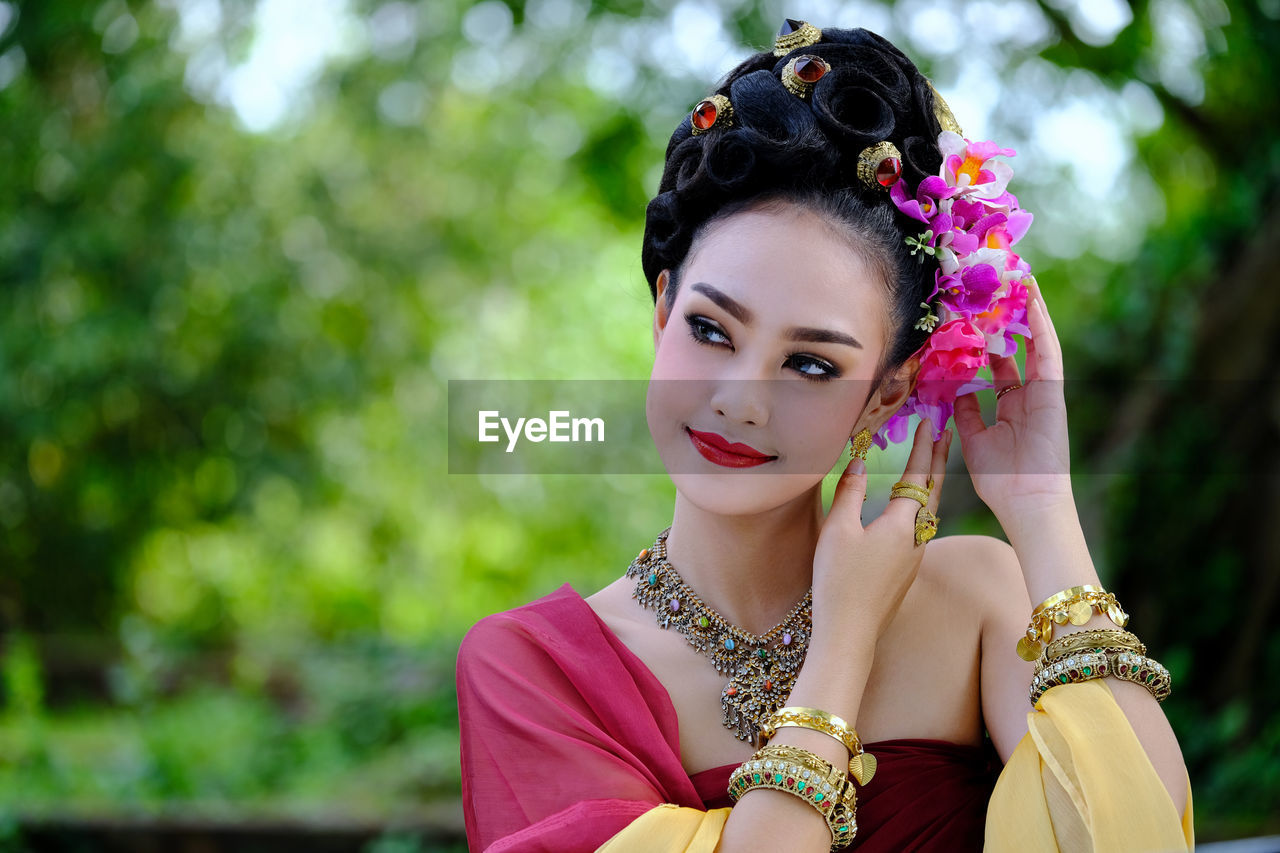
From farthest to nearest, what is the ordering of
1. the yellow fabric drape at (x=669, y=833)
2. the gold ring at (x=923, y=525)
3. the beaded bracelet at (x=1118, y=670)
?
the gold ring at (x=923, y=525), the beaded bracelet at (x=1118, y=670), the yellow fabric drape at (x=669, y=833)

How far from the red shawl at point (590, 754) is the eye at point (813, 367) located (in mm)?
497

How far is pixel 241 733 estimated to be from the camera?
259 inches

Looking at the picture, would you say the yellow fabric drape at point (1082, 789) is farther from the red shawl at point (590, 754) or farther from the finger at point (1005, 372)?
the finger at point (1005, 372)

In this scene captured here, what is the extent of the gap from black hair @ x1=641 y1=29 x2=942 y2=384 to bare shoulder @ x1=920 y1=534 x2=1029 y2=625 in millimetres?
333

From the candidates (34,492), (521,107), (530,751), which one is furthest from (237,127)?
(530,751)

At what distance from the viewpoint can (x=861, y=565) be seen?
1.60 metres

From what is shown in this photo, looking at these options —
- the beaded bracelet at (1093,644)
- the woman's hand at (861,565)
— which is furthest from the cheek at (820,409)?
the beaded bracelet at (1093,644)

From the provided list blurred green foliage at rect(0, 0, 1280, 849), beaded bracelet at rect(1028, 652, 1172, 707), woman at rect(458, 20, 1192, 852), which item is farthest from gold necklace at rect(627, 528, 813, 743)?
blurred green foliage at rect(0, 0, 1280, 849)

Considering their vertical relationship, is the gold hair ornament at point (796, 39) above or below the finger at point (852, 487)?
above

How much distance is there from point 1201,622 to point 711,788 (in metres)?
4.54

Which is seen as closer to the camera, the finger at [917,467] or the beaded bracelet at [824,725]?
the beaded bracelet at [824,725]

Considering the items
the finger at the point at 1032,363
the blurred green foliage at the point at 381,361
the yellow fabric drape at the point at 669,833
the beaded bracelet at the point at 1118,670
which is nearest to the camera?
the yellow fabric drape at the point at 669,833

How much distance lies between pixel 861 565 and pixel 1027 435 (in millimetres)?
376

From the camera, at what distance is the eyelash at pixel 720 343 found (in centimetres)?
160
